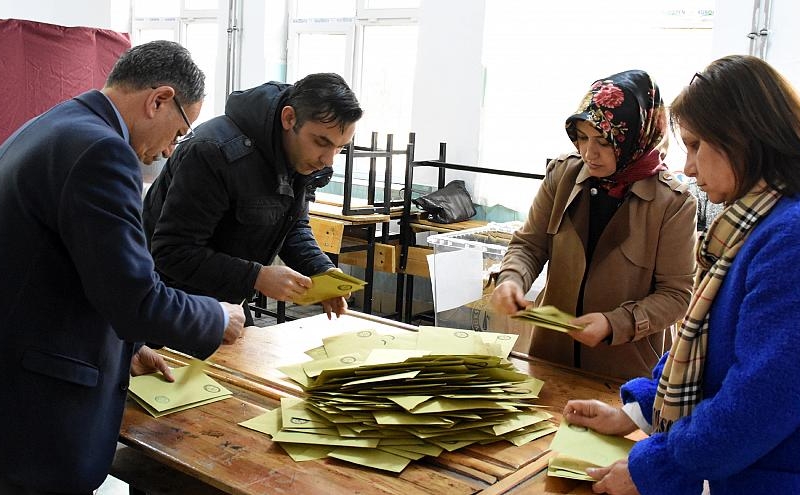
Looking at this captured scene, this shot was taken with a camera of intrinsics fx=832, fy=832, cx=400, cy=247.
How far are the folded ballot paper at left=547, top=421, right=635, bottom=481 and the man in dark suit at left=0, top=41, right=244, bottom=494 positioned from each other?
2.43 feet

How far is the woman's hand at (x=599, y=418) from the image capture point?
163 centimetres

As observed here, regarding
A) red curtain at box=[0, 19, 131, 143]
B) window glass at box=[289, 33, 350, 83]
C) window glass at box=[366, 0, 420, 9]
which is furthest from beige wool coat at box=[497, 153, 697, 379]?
window glass at box=[289, 33, 350, 83]

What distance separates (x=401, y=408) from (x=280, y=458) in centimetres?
27

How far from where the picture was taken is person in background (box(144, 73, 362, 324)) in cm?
212

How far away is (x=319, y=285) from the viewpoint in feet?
6.85

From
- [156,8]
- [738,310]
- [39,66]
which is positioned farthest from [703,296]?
[156,8]

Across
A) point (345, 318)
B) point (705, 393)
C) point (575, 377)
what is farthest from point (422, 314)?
point (705, 393)

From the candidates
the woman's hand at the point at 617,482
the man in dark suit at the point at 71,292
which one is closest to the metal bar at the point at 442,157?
the man in dark suit at the point at 71,292

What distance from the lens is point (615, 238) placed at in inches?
83.6

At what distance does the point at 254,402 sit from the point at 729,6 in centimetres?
403

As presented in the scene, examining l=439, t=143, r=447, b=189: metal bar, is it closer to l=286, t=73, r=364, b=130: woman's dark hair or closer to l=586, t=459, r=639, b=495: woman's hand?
l=286, t=73, r=364, b=130: woman's dark hair

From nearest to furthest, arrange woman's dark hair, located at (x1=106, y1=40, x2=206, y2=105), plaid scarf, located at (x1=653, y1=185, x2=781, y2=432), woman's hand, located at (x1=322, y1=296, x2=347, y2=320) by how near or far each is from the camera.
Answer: plaid scarf, located at (x1=653, y1=185, x2=781, y2=432) → woman's dark hair, located at (x1=106, y1=40, x2=206, y2=105) → woman's hand, located at (x1=322, y1=296, x2=347, y2=320)

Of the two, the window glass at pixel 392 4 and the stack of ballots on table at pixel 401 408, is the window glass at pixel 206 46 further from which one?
the stack of ballots on table at pixel 401 408

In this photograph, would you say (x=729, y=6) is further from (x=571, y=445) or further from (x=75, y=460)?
(x=75, y=460)
